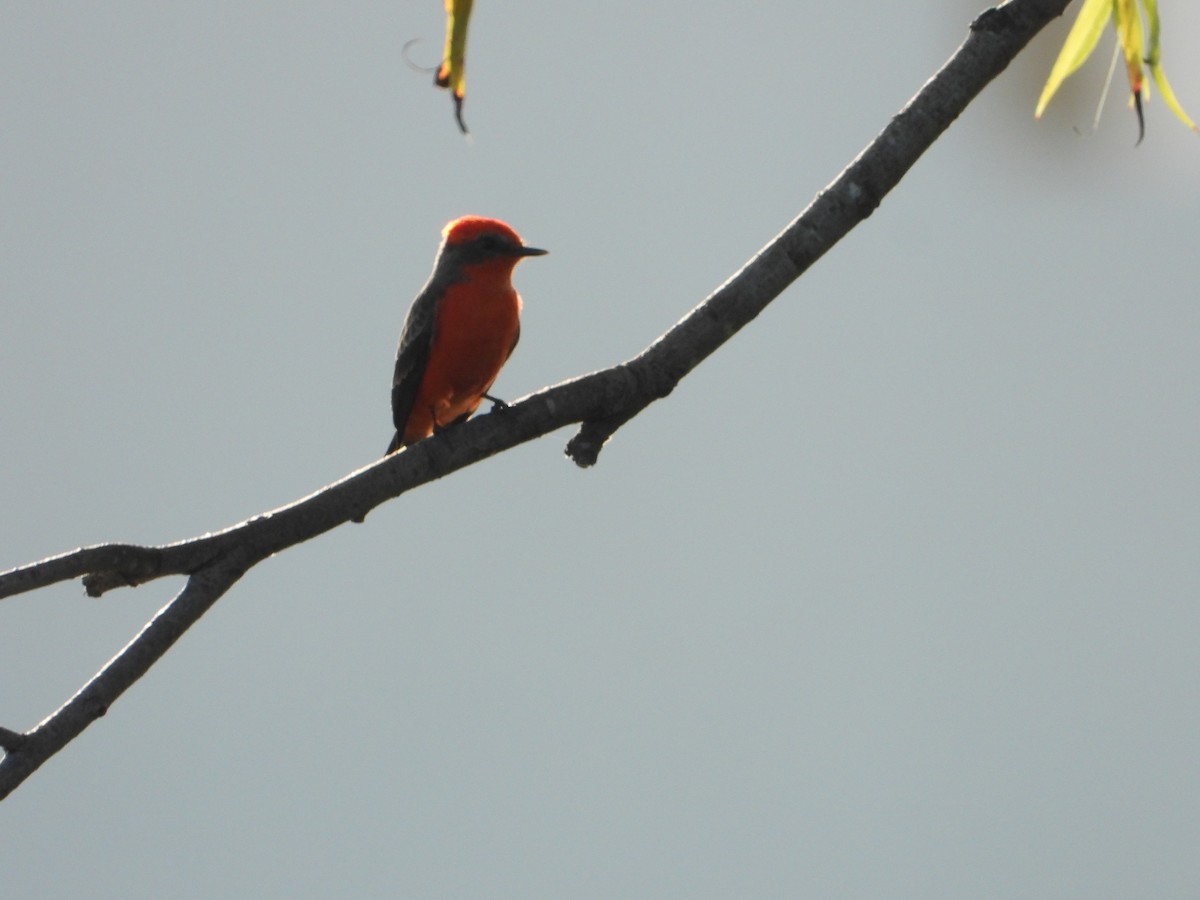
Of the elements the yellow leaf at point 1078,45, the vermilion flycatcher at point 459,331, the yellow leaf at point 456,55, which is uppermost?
the vermilion flycatcher at point 459,331

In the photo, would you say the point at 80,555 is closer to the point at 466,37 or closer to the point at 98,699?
the point at 98,699

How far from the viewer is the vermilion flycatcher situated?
246 inches

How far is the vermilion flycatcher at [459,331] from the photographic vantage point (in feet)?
20.5

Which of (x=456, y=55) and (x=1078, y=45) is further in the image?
(x=1078, y=45)

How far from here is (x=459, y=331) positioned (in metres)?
6.25

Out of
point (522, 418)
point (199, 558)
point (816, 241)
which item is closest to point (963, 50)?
point (816, 241)

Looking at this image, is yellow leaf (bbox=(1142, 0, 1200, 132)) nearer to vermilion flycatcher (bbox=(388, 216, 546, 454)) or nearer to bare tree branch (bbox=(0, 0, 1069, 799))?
bare tree branch (bbox=(0, 0, 1069, 799))

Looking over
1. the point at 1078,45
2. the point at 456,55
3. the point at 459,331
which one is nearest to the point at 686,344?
the point at 1078,45

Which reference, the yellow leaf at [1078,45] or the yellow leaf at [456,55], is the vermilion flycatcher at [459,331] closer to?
the yellow leaf at [1078,45]

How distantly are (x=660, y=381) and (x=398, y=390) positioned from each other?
304cm

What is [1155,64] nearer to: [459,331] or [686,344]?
[686,344]

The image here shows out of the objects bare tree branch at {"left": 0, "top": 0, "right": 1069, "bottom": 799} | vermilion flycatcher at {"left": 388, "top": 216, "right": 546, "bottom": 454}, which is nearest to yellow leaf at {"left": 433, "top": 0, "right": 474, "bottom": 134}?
bare tree branch at {"left": 0, "top": 0, "right": 1069, "bottom": 799}

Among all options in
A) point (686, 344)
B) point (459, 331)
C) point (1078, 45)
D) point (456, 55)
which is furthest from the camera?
point (459, 331)

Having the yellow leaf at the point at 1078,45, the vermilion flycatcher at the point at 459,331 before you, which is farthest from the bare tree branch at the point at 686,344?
the vermilion flycatcher at the point at 459,331
